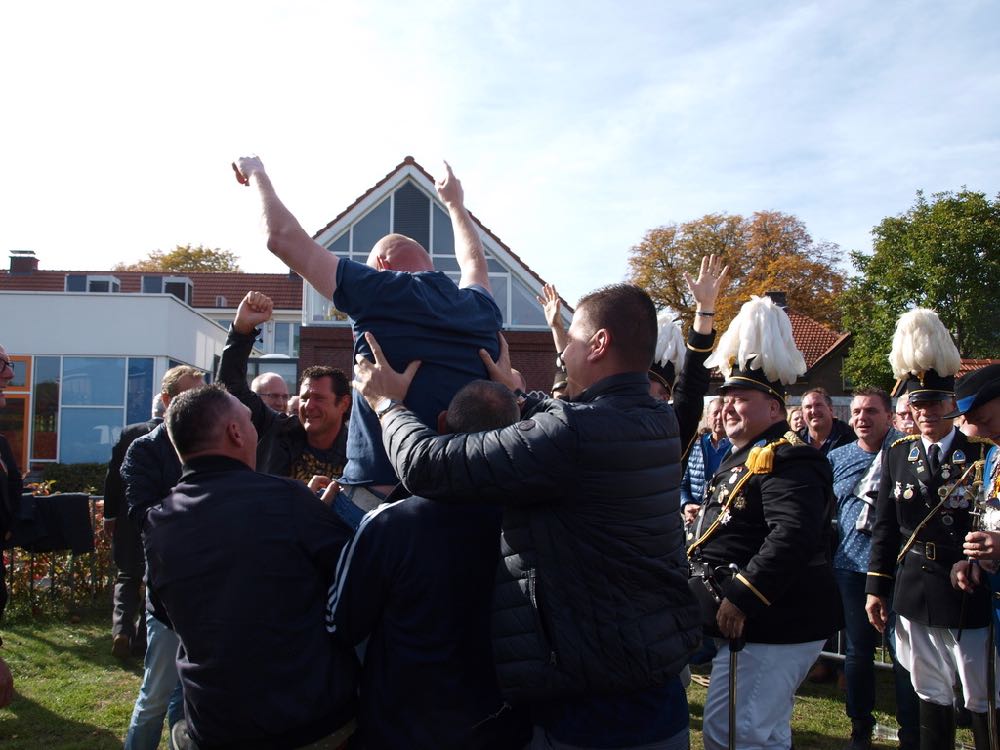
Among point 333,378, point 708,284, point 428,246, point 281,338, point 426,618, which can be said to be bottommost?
point 426,618

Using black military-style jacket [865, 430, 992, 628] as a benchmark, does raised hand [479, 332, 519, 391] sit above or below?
above

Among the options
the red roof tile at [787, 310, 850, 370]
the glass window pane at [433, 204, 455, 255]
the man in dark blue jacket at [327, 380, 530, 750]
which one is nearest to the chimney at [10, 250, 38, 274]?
the glass window pane at [433, 204, 455, 255]

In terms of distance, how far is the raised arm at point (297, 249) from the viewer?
275 cm

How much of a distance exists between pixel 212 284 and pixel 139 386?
2545cm

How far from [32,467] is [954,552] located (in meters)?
24.7

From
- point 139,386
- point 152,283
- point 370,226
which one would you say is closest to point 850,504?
point 370,226

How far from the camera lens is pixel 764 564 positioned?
148 inches

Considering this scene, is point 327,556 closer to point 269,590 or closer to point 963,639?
point 269,590

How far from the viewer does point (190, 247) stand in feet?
191

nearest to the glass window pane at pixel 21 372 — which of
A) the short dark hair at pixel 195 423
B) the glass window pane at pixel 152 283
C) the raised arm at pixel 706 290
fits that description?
the glass window pane at pixel 152 283

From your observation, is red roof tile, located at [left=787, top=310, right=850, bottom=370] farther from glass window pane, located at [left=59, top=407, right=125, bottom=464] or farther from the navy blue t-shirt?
the navy blue t-shirt

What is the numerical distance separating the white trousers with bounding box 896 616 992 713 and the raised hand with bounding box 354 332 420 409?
3.50 meters

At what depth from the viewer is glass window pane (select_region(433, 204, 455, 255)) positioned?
24.9 m

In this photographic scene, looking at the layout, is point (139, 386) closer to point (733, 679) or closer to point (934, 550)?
point (934, 550)
